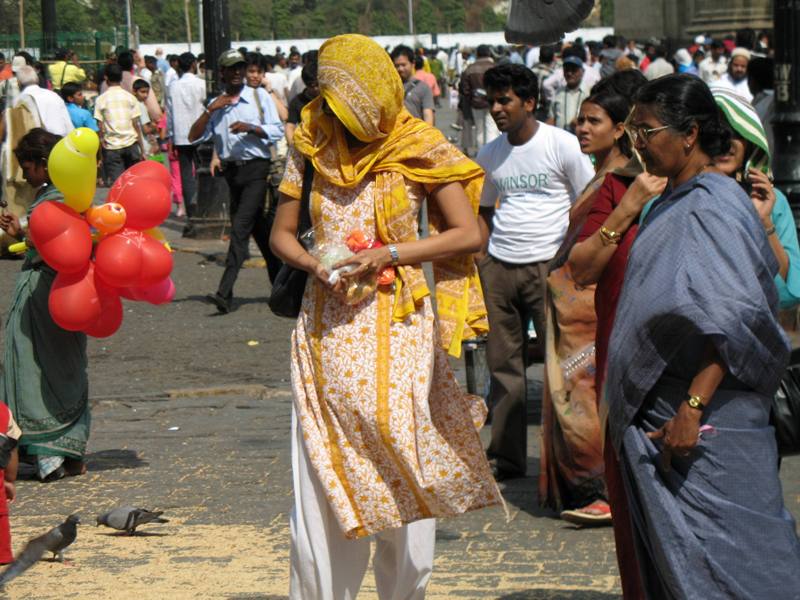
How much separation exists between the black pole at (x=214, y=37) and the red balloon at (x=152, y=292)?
8393mm

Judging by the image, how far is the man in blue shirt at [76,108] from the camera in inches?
777

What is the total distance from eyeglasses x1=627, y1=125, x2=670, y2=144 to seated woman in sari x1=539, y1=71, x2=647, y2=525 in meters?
2.12

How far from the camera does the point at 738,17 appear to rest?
44.1m

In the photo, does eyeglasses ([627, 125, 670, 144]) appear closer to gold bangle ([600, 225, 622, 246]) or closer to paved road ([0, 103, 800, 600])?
gold bangle ([600, 225, 622, 246])

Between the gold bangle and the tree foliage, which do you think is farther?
the tree foliage

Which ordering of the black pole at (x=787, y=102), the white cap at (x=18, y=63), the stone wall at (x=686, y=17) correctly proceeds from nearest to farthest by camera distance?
the black pole at (x=787, y=102) < the white cap at (x=18, y=63) < the stone wall at (x=686, y=17)

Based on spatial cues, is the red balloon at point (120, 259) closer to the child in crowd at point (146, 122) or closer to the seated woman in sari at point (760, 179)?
the seated woman in sari at point (760, 179)

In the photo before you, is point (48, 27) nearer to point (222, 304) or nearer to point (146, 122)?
point (146, 122)

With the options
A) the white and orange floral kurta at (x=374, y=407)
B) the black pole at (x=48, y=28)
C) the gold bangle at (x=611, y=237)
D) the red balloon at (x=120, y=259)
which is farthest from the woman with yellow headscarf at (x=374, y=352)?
the black pole at (x=48, y=28)

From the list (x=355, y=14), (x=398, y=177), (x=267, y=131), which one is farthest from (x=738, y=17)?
(x=355, y=14)

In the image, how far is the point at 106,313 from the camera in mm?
7391

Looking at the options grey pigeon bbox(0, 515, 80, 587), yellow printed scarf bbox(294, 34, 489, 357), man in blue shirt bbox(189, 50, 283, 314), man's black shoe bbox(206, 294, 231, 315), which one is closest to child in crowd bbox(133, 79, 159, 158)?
man in blue shirt bbox(189, 50, 283, 314)

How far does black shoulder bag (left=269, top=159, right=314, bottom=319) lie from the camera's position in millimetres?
5082

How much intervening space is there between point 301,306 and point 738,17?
41040mm
